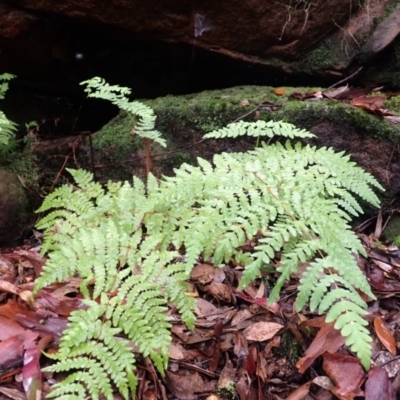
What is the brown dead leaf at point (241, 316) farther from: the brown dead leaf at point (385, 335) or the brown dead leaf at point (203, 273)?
the brown dead leaf at point (385, 335)

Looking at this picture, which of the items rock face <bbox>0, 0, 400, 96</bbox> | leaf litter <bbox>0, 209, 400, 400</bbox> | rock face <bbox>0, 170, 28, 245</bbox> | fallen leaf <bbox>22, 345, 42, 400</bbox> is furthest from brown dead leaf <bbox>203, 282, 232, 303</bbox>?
rock face <bbox>0, 0, 400, 96</bbox>

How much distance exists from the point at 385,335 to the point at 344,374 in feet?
1.15

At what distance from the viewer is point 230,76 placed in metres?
4.42

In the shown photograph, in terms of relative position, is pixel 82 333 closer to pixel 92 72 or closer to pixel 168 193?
pixel 168 193

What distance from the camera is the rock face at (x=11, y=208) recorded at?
3.37 metres

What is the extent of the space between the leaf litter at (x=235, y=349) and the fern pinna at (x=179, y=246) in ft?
0.46

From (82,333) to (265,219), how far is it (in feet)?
2.93

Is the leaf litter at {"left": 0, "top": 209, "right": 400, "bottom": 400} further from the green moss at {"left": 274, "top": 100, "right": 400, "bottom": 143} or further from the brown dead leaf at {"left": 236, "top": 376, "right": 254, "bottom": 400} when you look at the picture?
the green moss at {"left": 274, "top": 100, "right": 400, "bottom": 143}

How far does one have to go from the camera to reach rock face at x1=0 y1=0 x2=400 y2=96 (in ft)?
12.3

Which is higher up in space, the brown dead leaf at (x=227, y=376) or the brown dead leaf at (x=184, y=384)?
the brown dead leaf at (x=227, y=376)

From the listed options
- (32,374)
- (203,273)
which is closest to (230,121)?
(203,273)

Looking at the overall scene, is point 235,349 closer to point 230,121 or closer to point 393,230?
point 393,230

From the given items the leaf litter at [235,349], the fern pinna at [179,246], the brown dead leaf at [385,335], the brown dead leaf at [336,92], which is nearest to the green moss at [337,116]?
the brown dead leaf at [336,92]

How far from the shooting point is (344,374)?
1.93 m
